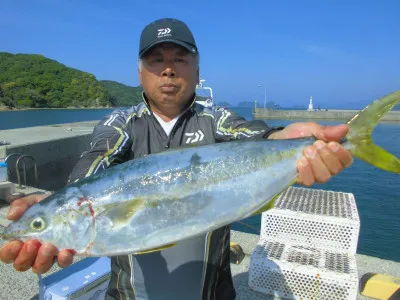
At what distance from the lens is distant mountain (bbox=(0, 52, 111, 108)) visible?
109 m

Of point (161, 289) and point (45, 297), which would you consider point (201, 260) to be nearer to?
point (161, 289)

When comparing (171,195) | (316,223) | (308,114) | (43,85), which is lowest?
(316,223)

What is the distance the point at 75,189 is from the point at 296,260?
9.33 ft

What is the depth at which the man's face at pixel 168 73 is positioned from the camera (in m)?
2.30

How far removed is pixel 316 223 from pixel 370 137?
2228 mm

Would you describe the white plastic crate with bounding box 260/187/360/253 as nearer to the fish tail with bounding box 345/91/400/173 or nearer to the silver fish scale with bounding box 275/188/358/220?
the silver fish scale with bounding box 275/188/358/220

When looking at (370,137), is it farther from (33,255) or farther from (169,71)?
(33,255)

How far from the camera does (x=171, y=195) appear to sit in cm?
192

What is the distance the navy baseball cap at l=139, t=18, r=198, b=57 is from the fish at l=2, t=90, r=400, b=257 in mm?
751

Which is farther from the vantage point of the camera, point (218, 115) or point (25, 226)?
point (218, 115)

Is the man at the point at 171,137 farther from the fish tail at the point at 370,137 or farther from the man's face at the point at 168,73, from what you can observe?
the fish tail at the point at 370,137

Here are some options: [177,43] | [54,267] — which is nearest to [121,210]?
[177,43]

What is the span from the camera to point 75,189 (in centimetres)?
198

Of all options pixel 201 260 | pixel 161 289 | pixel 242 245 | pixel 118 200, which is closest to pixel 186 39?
pixel 118 200
